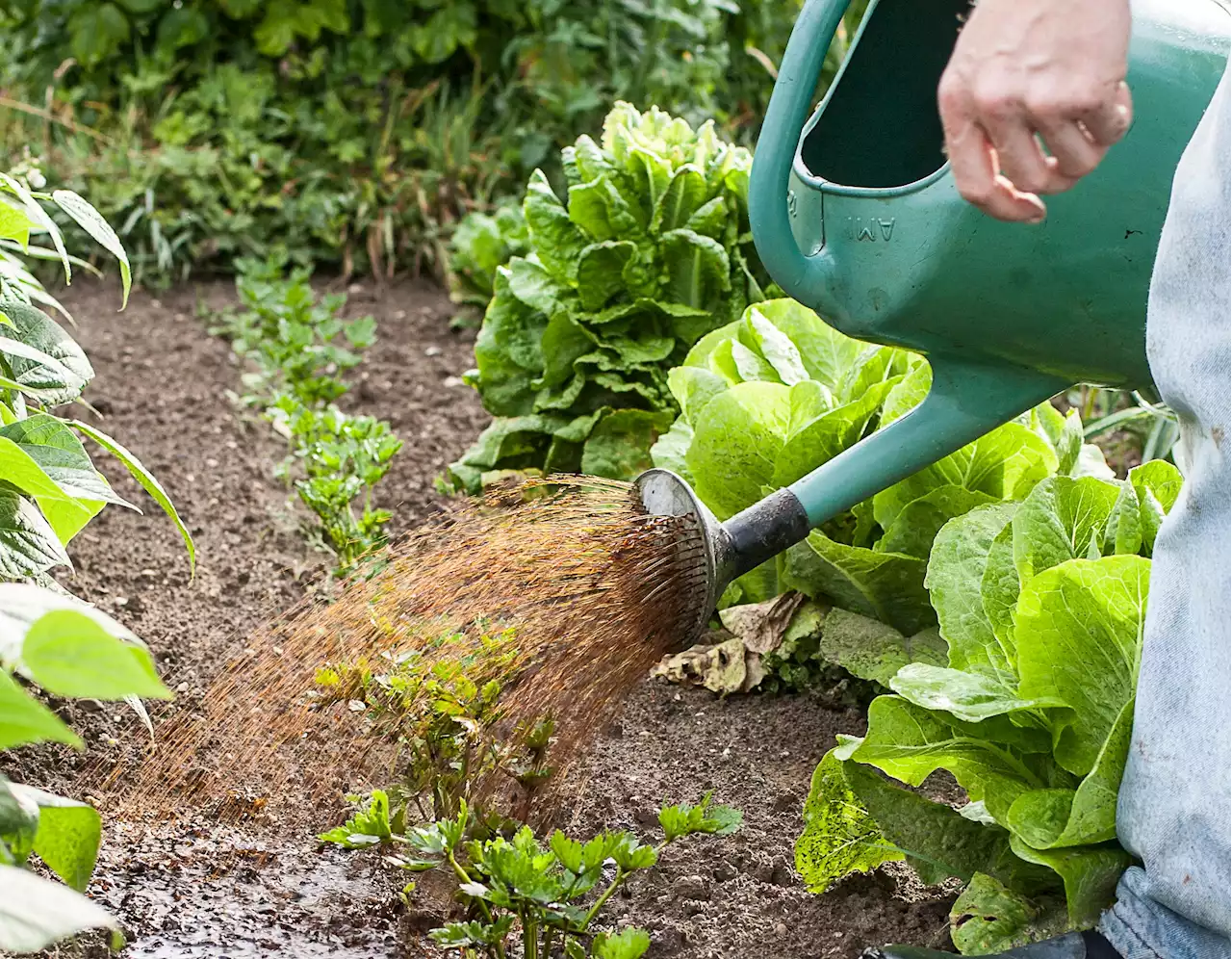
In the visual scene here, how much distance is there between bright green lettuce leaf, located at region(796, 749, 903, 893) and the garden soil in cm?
7

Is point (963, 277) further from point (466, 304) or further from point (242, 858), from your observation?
point (466, 304)

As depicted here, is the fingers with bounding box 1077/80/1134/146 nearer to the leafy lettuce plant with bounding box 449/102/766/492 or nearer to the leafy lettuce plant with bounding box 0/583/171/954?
the leafy lettuce plant with bounding box 0/583/171/954

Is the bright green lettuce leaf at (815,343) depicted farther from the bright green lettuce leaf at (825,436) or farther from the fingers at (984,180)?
the fingers at (984,180)

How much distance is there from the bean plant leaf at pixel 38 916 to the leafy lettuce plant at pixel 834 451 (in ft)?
4.69

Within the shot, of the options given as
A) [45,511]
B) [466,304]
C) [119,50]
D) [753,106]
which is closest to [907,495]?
[45,511]

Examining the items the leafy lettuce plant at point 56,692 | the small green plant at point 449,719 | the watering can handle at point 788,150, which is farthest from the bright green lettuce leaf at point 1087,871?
the leafy lettuce plant at point 56,692

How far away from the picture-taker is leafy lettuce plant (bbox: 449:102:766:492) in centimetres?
269

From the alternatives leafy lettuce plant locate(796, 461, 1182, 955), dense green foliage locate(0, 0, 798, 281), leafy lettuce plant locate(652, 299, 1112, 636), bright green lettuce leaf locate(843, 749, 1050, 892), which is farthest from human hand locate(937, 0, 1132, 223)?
dense green foliage locate(0, 0, 798, 281)

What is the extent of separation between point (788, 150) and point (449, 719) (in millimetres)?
788

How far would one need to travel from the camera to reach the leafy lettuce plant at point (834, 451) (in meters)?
2.09

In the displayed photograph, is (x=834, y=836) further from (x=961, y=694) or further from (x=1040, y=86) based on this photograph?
(x=1040, y=86)

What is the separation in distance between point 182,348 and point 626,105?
1770 mm

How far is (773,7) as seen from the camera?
18.2 ft

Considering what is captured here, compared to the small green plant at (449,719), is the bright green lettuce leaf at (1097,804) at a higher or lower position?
higher
